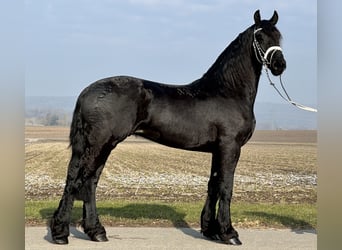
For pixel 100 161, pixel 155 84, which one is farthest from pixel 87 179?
pixel 155 84

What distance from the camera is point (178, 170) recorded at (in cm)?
1403

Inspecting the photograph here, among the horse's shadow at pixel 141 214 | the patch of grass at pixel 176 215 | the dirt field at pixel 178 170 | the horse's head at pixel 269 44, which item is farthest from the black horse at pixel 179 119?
the dirt field at pixel 178 170

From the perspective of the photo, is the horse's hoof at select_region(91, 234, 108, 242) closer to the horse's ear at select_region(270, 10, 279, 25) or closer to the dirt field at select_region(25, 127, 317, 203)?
the horse's ear at select_region(270, 10, 279, 25)

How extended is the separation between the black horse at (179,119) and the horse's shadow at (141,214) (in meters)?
1.12

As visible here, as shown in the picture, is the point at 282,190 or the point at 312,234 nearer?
the point at 312,234

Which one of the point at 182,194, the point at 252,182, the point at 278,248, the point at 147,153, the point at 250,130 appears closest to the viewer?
the point at 278,248

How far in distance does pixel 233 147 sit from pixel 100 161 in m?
1.59

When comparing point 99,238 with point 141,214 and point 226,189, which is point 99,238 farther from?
point 141,214

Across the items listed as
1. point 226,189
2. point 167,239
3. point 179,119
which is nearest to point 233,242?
point 226,189

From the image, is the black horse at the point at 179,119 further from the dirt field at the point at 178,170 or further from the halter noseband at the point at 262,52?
the dirt field at the point at 178,170

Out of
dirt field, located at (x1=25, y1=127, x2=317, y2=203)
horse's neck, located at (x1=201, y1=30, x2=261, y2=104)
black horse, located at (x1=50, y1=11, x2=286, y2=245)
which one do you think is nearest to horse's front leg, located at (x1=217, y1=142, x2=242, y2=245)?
black horse, located at (x1=50, y1=11, x2=286, y2=245)

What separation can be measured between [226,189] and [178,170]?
8684 mm
